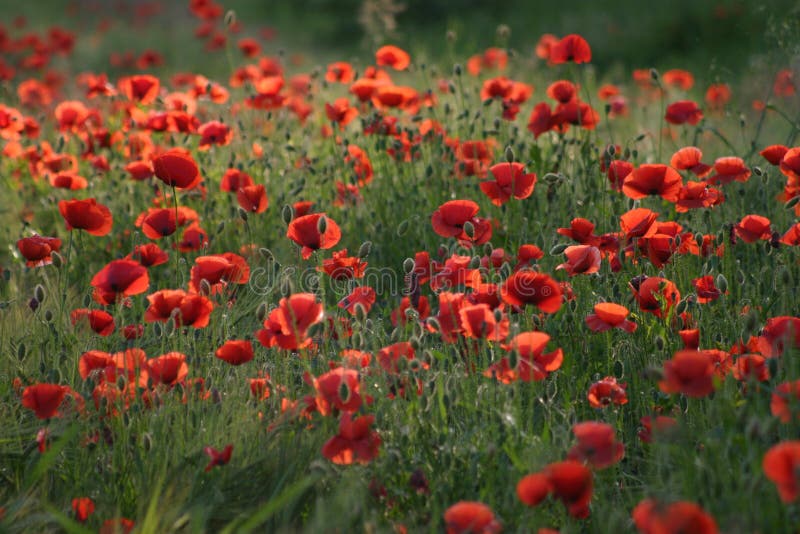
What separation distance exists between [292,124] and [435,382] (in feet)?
9.78

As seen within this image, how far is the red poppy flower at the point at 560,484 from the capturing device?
1458 millimetres

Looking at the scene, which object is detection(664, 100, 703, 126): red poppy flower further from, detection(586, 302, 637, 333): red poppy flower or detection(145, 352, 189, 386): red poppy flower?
detection(145, 352, 189, 386): red poppy flower

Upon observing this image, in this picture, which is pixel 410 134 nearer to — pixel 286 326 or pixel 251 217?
pixel 251 217

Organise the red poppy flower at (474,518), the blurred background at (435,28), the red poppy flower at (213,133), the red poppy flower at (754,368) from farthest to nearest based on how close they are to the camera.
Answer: the blurred background at (435,28)
the red poppy flower at (213,133)
the red poppy flower at (754,368)
the red poppy flower at (474,518)

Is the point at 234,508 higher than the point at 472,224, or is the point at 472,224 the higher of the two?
the point at 472,224

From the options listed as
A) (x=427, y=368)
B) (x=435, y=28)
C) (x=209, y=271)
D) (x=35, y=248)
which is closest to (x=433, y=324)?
(x=427, y=368)

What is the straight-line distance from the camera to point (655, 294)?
2.27 metres

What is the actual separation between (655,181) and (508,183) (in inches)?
16.5

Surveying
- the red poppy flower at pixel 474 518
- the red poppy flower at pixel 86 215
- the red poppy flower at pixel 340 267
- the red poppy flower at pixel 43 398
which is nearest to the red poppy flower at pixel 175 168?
the red poppy flower at pixel 86 215

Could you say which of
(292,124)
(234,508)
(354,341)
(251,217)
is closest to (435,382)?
(354,341)

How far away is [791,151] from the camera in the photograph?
2.49m

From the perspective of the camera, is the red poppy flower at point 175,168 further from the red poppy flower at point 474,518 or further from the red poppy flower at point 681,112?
the red poppy flower at point 681,112

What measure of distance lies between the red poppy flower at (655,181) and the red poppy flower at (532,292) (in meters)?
0.66

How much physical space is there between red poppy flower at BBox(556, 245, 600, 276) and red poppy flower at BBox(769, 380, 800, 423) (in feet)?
1.80
